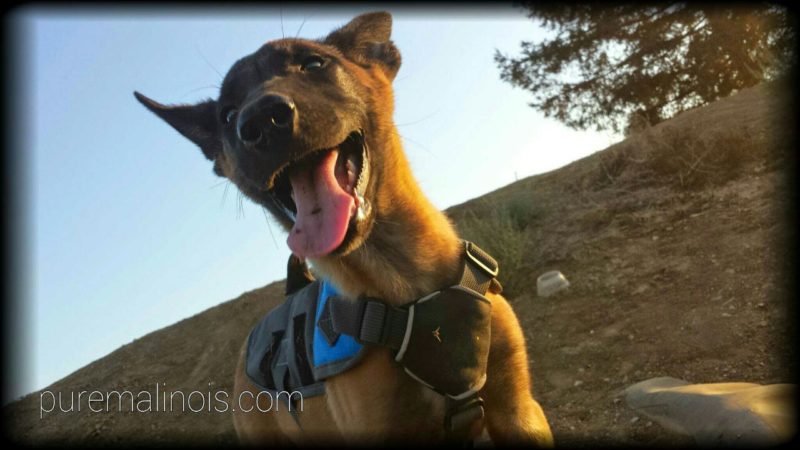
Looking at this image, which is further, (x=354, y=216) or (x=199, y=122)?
(x=199, y=122)

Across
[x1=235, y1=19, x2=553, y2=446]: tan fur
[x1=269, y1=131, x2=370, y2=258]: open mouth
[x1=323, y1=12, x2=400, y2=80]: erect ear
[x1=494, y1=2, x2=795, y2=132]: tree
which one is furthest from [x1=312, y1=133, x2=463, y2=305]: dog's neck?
[x1=494, y1=2, x2=795, y2=132]: tree

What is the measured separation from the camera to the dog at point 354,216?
2.70m

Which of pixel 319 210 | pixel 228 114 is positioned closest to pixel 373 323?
pixel 319 210

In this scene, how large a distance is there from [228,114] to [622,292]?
480 centimetres

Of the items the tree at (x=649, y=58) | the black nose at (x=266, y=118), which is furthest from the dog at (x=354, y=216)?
the tree at (x=649, y=58)

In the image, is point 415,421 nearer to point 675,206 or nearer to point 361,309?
point 361,309

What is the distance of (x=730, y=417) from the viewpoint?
10.9 feet

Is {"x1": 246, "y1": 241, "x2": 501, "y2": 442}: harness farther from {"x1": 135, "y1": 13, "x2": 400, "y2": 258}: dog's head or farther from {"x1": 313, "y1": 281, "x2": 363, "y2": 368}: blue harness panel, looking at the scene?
{"x1": 135, "y1": 13, "x2": 400, "y2": 258}: dog's head

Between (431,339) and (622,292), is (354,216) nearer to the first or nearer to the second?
(431,339)

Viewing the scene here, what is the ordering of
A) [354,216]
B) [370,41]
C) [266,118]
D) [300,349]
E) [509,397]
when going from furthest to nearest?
[370,41] < [300,349] < [509,397] < [354,216] < [266,118]

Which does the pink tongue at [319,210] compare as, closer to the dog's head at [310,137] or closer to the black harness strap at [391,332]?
the dog's head at [310,137]

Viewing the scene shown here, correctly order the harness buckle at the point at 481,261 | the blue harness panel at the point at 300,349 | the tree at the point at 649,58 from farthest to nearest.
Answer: the tree at the point at 649,58 < the harness buckle at the point at 481,261 < the blue harness panel at the point at 300,349

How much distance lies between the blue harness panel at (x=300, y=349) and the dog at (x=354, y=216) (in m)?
0.08

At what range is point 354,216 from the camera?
2.74 meters
